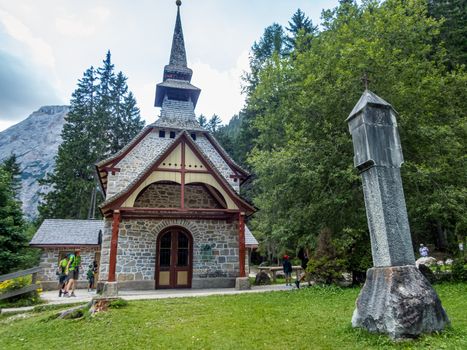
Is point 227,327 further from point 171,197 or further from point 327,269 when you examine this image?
point 171,197

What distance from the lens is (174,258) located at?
12844 millimetres

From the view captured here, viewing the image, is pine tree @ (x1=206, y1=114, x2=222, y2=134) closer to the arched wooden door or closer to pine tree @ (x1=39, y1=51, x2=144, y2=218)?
pine tree @ (x1=39, y1=51, x2=144, y2=218)

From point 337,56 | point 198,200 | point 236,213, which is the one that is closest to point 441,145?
point 337,56

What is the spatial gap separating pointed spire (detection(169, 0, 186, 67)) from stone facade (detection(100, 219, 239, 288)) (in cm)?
1013

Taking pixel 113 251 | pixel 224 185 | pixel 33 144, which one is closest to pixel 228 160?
pixel 224 185

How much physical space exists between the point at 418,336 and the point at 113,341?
4.75 m

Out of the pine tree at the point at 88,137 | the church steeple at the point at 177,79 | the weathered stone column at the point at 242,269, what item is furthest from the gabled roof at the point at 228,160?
the pine tree at the point at 88,137

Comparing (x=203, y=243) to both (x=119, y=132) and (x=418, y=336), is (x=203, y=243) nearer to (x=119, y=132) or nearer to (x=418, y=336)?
(x=418, y=336)

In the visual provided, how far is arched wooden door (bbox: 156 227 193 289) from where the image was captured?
12609 millimetres

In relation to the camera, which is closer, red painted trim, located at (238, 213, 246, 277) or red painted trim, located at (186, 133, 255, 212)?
red painted trim, located at (238, 213, 246, 277)

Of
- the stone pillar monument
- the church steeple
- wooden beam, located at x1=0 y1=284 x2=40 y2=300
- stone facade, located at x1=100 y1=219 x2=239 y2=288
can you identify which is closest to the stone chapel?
stone facade, located at x1=100 y1=219 x2=239 y2=288

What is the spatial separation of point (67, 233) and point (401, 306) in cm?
1869

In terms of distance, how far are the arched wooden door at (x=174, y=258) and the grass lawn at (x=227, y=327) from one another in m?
4.17

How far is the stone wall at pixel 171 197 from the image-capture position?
525 inches
